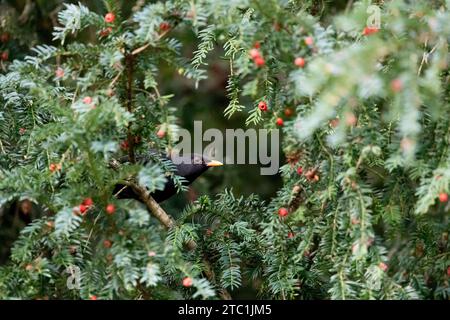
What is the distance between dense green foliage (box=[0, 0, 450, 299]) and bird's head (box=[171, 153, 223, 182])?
1419mm

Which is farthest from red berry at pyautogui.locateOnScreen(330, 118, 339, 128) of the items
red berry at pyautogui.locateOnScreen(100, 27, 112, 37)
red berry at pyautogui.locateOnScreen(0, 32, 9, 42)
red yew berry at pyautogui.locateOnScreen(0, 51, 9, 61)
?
red berry at pyautogui.locateOnScreen(0, 32, 9, 42)

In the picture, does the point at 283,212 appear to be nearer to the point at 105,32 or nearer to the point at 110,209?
the point at 110,209

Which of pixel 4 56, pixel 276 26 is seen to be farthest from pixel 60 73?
pixel 4 56

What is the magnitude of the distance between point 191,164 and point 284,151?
1.70 metres

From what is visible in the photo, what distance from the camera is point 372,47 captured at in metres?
1.59

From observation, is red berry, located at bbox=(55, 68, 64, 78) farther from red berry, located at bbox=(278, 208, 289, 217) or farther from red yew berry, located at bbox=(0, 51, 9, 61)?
Result: red yew berry, located at bbox=(0, 51, 9, 61)

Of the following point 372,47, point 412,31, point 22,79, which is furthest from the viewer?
point 22,79

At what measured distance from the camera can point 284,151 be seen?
205 centimetres

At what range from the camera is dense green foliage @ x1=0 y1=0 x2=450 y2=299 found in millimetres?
1805

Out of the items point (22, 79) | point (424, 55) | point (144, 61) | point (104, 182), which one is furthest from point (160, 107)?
point (424, 55)

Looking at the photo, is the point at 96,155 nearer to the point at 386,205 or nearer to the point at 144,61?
the point at 144,61

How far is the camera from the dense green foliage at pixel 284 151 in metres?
1.80
